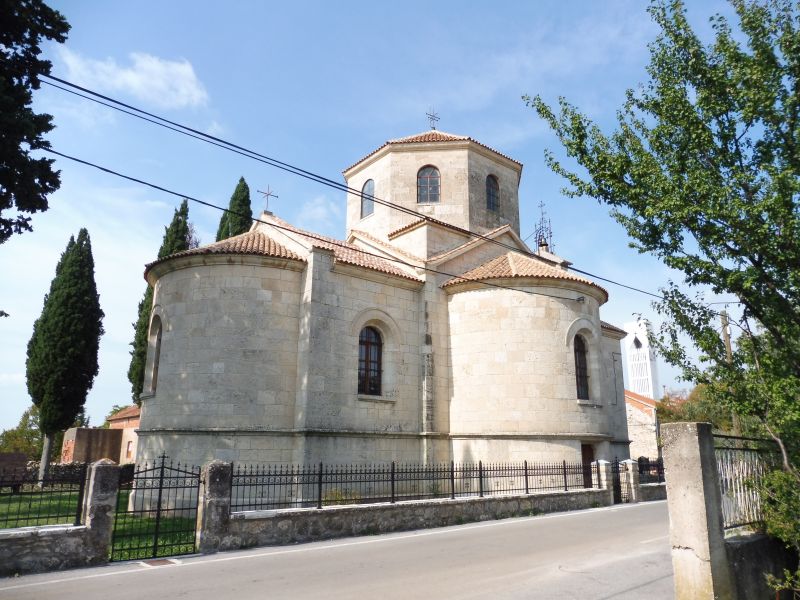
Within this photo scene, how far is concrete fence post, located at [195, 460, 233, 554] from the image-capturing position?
9.04 metres

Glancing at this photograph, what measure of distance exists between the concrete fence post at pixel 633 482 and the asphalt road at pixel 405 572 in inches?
264

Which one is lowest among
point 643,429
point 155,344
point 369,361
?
point 643,429

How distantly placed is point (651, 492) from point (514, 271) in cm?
867

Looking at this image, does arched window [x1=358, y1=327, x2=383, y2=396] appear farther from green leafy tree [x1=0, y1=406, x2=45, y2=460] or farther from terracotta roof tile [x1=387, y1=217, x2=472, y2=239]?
green leafy tree [x1=0, y1=406, x2=45, y2=460]

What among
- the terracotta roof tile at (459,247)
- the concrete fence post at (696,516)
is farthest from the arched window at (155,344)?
the concrete fence post at (696,516)

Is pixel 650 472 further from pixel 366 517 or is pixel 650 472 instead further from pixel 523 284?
pixel 366 517

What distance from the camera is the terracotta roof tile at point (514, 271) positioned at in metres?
17.7

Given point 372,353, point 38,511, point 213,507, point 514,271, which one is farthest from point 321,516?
point 514,271

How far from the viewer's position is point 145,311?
26156mm

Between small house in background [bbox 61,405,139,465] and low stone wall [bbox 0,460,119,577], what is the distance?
23.8 meters

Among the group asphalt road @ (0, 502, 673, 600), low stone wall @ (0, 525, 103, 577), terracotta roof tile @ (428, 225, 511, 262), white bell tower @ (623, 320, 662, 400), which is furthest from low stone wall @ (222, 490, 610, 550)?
white bell tower @ (623, 320, 662, 400)

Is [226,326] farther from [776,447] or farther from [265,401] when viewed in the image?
[776,447]

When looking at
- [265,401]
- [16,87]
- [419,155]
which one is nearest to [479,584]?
[265,401]

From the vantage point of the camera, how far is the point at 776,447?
644 cm
